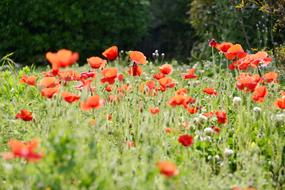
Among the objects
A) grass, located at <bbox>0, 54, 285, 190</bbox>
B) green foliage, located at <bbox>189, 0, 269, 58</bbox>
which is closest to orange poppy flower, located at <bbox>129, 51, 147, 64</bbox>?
grass, located at <bbox>0, 54, 285, 190</bbox>

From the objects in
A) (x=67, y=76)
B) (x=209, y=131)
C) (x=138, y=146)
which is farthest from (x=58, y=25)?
(x=138, y=146)

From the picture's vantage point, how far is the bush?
10352 millimetres

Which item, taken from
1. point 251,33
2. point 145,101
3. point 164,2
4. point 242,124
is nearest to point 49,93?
point 242,124

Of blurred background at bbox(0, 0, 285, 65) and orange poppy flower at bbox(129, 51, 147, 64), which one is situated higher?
blurred background at bbox(0, 0, 285, 65)

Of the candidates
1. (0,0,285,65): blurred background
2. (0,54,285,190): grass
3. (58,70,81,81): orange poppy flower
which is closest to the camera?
(0,54,285,190): grass

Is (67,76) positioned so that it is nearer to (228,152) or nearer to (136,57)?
(136,57)

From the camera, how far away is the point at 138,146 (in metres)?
3.28

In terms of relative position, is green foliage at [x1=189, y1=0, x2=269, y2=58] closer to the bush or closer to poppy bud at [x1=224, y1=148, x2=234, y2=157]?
the bush

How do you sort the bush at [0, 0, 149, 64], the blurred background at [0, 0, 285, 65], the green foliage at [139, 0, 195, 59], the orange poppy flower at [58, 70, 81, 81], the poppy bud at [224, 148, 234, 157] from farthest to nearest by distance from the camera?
the green foliage at [139, 0, 195, 59]
the bush at [0, 0, 149, 64]
the blurred background at [0, 0, 285, 65]
the orange poppy flower at [58, 70, 81, 81]
the poppy bud at [224, 148, 234, 157]

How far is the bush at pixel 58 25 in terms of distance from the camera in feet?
34.0

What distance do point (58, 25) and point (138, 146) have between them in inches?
298

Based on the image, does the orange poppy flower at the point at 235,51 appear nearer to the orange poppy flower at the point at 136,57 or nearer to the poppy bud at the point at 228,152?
the orange poppy flower at the point at 136,57

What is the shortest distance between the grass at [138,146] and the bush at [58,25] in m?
5.21

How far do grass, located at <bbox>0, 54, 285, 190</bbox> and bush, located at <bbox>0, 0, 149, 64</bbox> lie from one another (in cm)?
521
